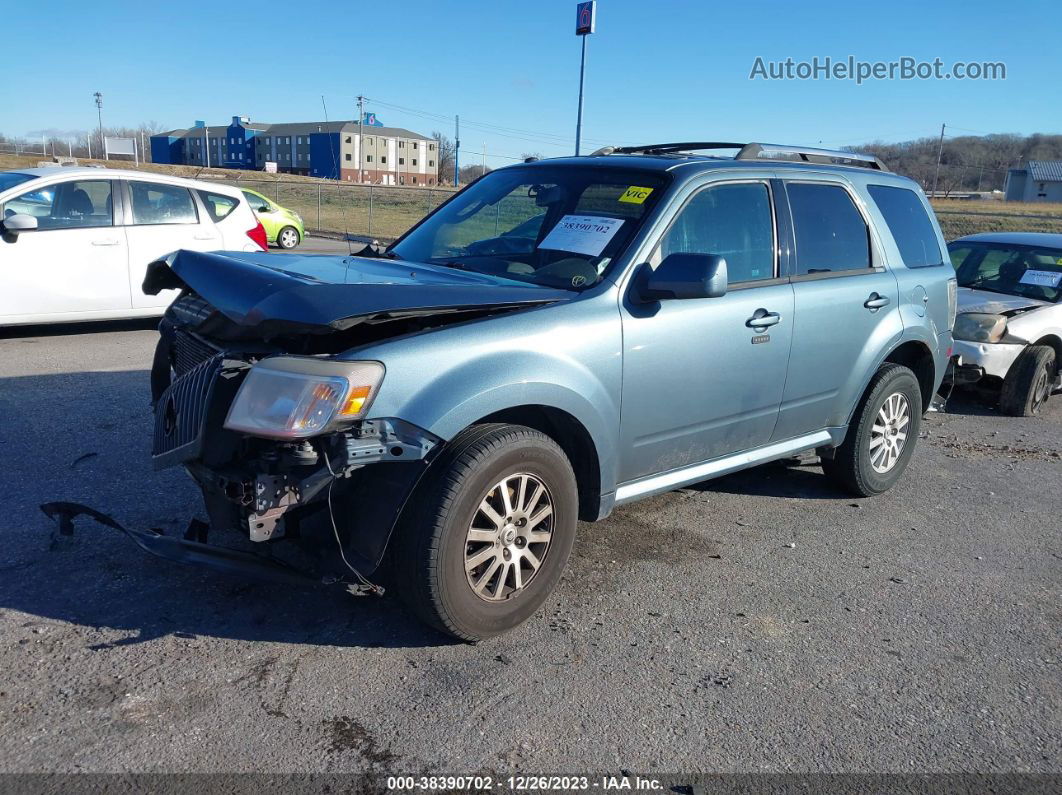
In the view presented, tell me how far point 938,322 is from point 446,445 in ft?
12.9

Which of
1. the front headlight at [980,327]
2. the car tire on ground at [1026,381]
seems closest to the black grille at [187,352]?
the front headlight at [980,327]

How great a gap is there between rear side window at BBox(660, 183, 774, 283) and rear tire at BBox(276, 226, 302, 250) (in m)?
17.7

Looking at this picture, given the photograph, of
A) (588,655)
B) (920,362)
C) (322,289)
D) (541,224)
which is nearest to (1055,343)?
(920,362)

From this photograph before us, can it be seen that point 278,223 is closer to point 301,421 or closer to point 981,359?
point 981,359

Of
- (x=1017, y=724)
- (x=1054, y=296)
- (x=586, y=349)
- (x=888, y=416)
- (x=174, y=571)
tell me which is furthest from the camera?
(x=1054, y=296)

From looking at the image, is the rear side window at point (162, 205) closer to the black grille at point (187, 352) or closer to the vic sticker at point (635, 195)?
the black grille at point (187, 352)

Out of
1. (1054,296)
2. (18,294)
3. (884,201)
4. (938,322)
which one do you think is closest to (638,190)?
(884,201)

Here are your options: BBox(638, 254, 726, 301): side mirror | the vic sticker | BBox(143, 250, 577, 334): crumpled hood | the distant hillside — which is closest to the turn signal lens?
BBox(143, 250, 577, 334): crumpled hood

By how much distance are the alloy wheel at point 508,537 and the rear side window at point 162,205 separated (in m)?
7.38

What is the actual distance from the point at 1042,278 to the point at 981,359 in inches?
61.2

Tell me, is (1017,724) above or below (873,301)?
below

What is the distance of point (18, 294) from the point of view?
848 cm

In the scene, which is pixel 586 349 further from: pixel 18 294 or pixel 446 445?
pixel 18 294

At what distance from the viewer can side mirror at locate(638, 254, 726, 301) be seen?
3709 mm
